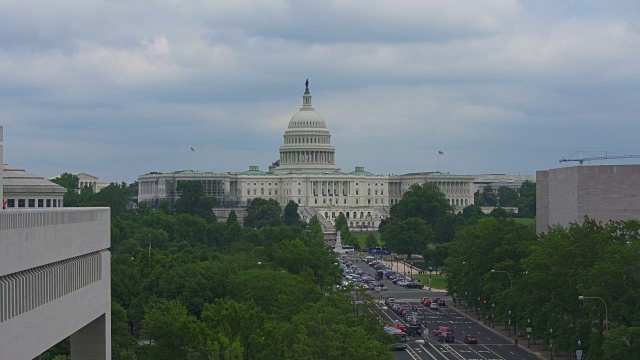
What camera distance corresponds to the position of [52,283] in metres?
41.4

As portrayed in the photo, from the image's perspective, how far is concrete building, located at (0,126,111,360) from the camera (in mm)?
35844

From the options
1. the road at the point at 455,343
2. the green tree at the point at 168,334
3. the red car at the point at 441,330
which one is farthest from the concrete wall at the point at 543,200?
the green tree at the point at 168,334

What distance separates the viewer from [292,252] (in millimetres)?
140875

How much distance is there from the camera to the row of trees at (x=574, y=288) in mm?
80750

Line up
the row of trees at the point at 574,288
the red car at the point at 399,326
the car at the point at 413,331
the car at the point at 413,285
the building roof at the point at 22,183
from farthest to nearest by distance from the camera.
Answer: the car at the point at 413,285, the red car at the point at 399,326, the car at the point at 413,331, the row of trees at the point at 574,288, the building roof at the point at 22,183

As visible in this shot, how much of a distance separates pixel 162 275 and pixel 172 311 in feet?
80.8

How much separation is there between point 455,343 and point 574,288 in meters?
17.7

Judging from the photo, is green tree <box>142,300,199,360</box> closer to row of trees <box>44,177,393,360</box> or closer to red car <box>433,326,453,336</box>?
row of trees <box>44,177,393,360</box>

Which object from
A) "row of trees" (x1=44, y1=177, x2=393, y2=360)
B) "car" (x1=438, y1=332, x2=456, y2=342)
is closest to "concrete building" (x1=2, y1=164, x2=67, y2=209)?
"row of trees" (x1=44, y1=177, x2=393, y2=360)

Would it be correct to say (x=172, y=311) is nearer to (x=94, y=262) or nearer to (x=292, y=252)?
(x=94, y=262)

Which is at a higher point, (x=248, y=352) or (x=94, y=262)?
(x=94, y=262)

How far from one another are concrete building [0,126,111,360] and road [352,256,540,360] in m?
42.8

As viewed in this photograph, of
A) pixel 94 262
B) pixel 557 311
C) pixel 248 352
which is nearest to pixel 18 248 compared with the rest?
pixel 94 262

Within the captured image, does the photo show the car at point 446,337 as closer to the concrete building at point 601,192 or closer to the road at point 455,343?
the road at point 455,343
